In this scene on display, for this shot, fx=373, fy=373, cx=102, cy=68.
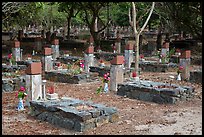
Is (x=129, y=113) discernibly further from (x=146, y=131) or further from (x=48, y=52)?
(x=48, y=52)

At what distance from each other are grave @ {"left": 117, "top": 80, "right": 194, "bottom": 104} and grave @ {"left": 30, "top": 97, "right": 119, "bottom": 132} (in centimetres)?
248

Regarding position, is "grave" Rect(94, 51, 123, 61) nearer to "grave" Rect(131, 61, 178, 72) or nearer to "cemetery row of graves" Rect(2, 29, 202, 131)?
"cemetery row of graves" Rect(2, 29, 202, 131)

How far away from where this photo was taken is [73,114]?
845 cm

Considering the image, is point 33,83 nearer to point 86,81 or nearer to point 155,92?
point 155,92

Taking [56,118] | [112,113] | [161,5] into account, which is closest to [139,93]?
[112,113]

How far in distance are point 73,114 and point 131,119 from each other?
173 cm

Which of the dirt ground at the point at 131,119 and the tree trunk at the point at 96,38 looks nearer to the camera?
the dirt ground at the point at 131,119

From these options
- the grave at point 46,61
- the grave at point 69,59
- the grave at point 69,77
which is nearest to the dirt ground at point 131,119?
the grave at point 69,77

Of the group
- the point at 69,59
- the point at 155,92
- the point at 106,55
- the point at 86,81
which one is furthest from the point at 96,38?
the point at 155,92

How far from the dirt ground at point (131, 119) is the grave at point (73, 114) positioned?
0.14 meters

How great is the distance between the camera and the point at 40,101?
9.73m

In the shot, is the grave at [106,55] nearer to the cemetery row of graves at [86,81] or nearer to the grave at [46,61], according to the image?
the cemetery row of graves at [86,81]

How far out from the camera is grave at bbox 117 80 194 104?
11.3 metres

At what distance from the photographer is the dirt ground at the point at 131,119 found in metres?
8.32
